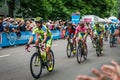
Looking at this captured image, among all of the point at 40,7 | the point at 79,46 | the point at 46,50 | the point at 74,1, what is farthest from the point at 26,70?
the point at 74,1

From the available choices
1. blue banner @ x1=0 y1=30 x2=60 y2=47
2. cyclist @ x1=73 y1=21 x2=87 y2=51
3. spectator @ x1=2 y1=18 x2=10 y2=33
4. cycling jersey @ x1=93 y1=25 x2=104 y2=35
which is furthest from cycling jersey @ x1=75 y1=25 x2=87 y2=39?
spectator @ x1=2 y1=18 x2=10 y2=33

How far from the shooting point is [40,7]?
1730 inches

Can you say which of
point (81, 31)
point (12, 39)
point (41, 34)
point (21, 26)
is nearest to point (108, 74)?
point (41, 34)

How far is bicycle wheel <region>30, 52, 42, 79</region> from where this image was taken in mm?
10688

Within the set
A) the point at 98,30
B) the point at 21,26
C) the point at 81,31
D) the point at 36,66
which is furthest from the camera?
the point at 21,26

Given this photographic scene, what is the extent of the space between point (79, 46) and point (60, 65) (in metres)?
2.13

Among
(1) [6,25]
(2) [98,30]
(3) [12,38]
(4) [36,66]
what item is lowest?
(4) [36,66]

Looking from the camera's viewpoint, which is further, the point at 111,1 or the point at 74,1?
the point at 111,1

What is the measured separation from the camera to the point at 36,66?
10.9 m

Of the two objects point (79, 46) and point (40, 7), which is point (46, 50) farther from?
point (40, 7)

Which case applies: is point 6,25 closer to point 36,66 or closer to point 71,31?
point 71,31

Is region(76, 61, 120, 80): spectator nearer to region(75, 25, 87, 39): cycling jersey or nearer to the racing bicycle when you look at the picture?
the racing bicycle

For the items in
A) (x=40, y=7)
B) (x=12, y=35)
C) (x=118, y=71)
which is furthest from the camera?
(x=40, y=7)

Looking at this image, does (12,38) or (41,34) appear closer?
(41,34)
